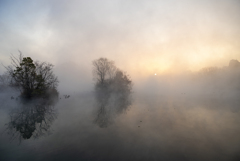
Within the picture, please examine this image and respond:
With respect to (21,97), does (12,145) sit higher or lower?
lower

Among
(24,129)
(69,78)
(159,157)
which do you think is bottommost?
(159,157)

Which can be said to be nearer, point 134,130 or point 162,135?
point 162,135

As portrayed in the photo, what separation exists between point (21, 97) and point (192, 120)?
1266 inches

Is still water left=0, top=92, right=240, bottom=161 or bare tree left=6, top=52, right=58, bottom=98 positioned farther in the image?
bare tree left=6, top=52, right=58, bottom=98

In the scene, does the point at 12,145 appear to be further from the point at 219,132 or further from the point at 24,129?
the point at 219,132

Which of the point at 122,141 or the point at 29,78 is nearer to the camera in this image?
the point at 122,141

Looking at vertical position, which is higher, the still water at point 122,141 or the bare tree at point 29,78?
the bare tree at point 29,78

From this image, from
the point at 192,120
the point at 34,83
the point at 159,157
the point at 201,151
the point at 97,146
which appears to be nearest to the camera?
the point at 159,157

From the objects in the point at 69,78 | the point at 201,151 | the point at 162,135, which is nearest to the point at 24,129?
the point at 162,135

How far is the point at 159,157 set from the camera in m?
5.54

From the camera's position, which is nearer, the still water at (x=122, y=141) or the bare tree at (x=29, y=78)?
the still water at (x=122, y=141)

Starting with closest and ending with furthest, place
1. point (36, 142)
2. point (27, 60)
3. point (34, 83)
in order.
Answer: point (36, 142) < point (27, 60) < point (34, 83)

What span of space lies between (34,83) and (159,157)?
27.3 m

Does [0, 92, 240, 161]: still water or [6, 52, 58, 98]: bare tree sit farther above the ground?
[6, 52, 58, 98]: bare tree
